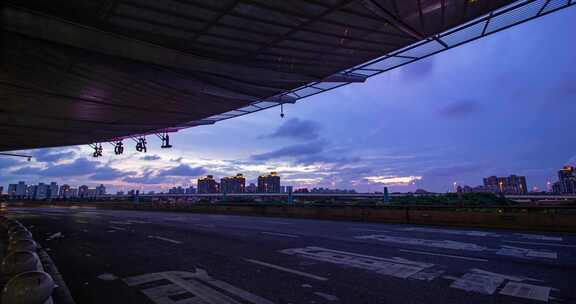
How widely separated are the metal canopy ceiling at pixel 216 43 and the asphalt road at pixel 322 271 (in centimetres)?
806

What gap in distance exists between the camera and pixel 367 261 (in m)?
7.30

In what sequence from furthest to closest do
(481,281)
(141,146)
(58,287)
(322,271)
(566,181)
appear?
1. (566,181)
2. (141,146)
3. (322,271)
4. (481,281)
5. (58,287)

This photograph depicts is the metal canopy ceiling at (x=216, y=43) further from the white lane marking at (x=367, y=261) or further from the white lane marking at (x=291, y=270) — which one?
the white lane marking at (x=291, y=270)

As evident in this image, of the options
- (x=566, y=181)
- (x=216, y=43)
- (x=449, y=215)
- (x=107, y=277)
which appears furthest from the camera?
(x=566, y=181)

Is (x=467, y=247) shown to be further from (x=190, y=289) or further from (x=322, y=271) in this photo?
(x=190, y=289)

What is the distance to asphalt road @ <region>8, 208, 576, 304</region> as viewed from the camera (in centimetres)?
491

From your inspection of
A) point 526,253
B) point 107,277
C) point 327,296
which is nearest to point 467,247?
point 526,253

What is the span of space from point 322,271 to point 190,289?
2.76 m

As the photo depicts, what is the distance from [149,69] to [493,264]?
17.1 m

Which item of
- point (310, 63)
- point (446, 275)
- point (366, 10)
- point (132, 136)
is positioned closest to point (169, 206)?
point (132, 136)

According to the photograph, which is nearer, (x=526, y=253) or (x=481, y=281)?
(x=481, y=281)

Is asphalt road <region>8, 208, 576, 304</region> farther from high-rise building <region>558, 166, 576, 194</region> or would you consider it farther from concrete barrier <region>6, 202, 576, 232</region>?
high-rise building <region>558, 166, 576, 194</region>

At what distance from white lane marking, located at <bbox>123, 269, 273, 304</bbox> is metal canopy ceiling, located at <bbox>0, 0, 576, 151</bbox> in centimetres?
852

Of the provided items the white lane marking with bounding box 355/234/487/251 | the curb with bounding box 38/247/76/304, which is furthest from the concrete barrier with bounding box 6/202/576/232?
the white lane marking with bounding box 355/234/487/251
